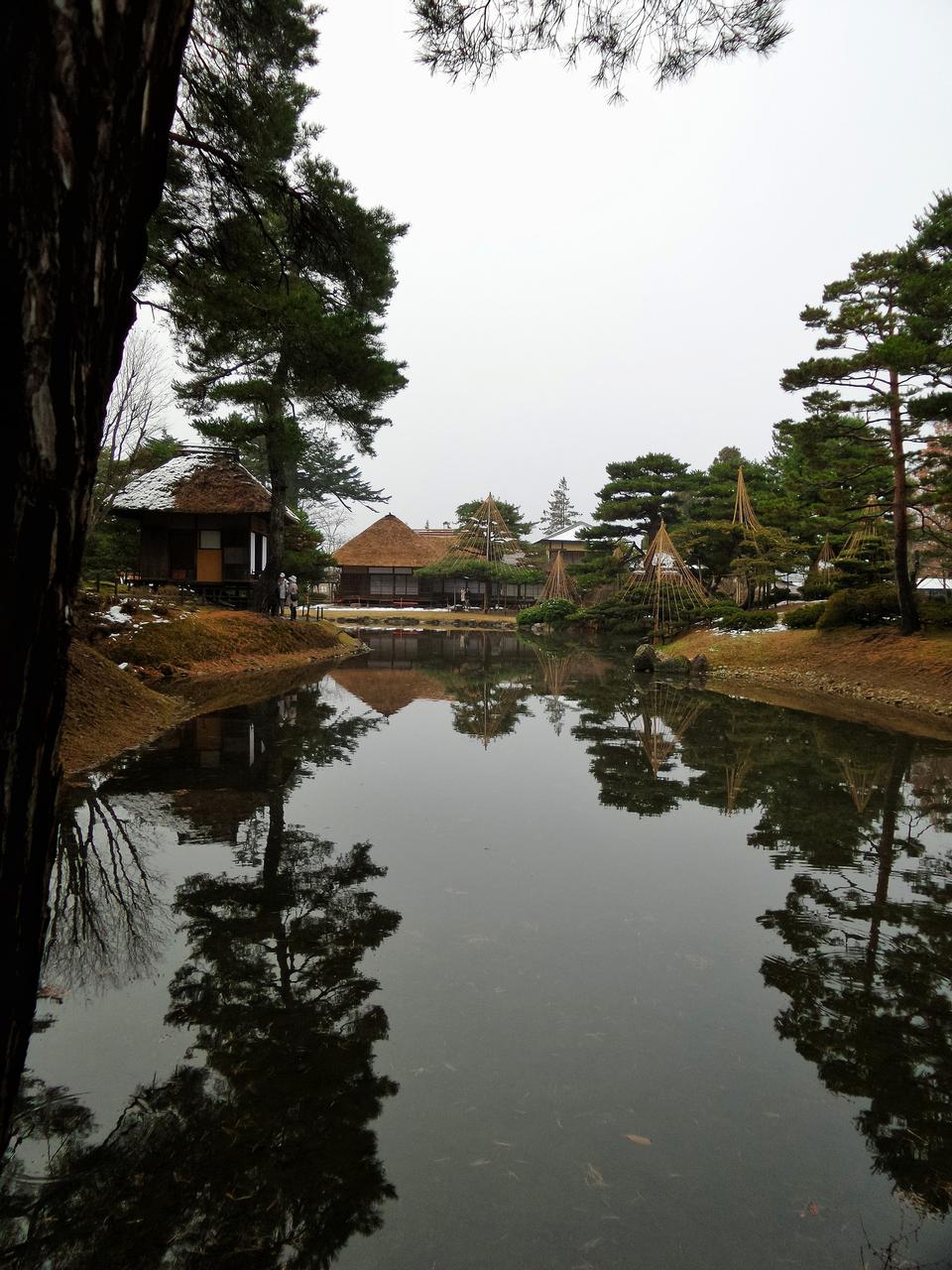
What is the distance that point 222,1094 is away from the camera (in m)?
2.59

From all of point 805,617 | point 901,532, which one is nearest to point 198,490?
point 805,617

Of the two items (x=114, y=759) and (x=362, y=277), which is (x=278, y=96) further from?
(x=114, y=759)

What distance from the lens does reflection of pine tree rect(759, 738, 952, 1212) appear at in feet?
8.30

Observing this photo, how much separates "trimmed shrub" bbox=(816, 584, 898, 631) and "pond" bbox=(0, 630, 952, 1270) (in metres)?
10.3

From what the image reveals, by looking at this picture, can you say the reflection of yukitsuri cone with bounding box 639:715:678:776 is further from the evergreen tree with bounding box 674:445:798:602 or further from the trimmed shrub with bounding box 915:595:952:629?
the evergreen tree with bounding box 674:445:798:602

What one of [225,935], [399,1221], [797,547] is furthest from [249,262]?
[797,547]

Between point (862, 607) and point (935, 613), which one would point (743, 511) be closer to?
point (862, 607)

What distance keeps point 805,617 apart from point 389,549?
27.0m

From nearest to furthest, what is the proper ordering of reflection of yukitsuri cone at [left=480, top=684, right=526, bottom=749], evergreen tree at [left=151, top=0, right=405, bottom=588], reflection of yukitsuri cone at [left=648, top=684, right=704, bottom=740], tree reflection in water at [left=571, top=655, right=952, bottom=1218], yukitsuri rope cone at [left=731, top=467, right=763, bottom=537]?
1. tree reflection in water at [left=571, top=655, right=952, bottom=1218]
2. evergreen tree at [left=151, top=0, right=405, bottom=588]
3. reflection of yukitsuri cone at [left=480, top=684, right=526, bottom=749]
4. reflection of yukitsuri cone at [left=648, top=684, right=704, bottom=740]
5. yukitsuri rope cone at [left=731, top=467, right=763, bottom=537]

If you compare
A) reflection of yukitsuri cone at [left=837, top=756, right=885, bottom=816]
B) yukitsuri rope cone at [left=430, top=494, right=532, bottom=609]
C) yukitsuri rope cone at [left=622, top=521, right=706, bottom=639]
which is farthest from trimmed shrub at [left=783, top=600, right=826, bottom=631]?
yukitsuri rope cone at [left=430, top=494, right=532, bottom=609]

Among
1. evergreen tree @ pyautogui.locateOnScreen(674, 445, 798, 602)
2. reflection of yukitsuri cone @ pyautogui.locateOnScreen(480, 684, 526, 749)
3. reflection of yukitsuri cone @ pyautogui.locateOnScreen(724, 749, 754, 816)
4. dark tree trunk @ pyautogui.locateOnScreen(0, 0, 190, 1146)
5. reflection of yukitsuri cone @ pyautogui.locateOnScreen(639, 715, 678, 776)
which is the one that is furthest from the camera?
evergreen tree @ pyautogui.locateOnScreen(674, 445, 798, 602)

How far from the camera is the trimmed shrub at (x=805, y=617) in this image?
1742 cm

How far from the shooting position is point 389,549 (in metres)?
40.4

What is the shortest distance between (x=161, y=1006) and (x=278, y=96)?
288 inches
